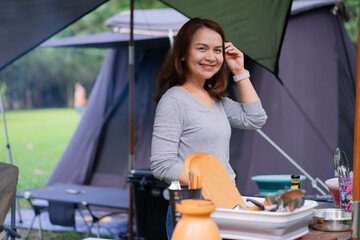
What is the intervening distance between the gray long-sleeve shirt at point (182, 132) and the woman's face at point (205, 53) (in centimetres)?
8

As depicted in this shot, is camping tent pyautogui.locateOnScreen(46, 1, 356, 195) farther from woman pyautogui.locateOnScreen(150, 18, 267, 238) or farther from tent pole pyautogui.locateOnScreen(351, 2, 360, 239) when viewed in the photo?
tent pole pyautogui.locateOnScreen(351, 2, 360, 239)

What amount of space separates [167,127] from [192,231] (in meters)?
0.57

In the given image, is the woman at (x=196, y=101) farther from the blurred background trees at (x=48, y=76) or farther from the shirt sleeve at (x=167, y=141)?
the blurred background trees at (x=48, y=76)

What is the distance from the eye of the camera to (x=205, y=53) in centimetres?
164

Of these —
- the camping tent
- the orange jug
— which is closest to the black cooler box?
the camping tent

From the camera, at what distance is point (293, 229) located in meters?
1.32

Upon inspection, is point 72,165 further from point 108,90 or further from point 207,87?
point 207,87

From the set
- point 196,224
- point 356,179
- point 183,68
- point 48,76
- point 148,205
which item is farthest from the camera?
point 48,76

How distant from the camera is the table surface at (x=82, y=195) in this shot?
420 centimetres

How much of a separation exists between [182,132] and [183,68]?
0.22 meters

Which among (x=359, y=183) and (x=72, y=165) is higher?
(x=359, y=183)

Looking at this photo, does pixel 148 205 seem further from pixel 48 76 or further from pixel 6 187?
pixel 48 76

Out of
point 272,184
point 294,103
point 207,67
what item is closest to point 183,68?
point 207,67

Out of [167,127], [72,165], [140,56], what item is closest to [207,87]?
[167,127]
